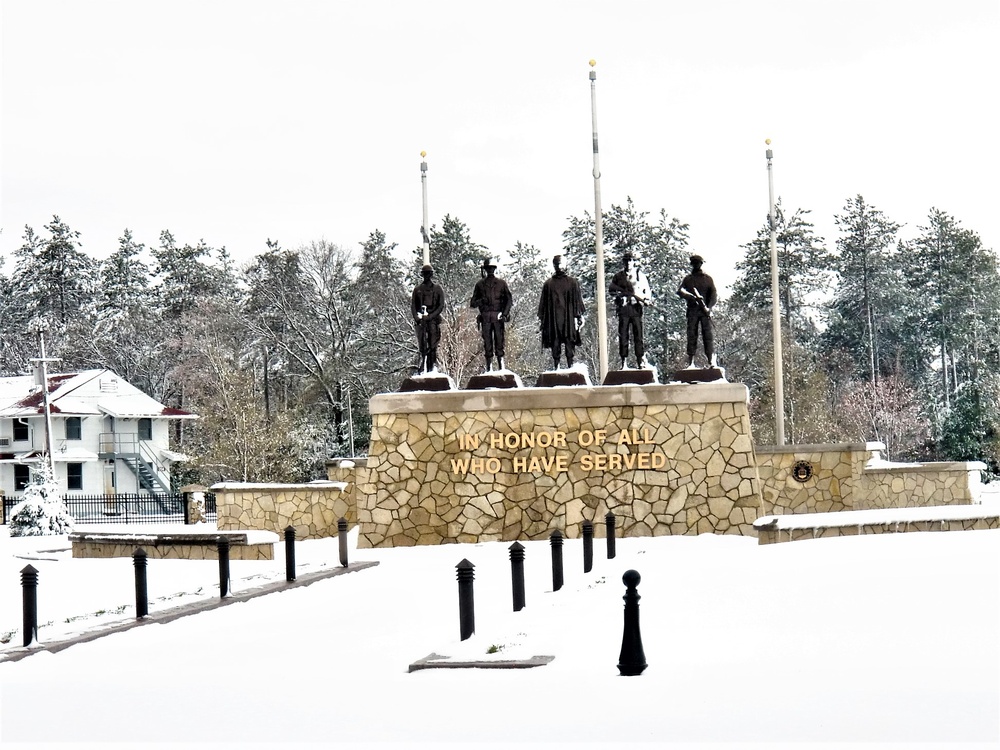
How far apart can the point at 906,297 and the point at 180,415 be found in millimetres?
35399

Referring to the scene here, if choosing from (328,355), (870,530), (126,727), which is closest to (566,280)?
(870,530)

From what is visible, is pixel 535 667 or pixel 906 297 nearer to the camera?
pixel 535 667

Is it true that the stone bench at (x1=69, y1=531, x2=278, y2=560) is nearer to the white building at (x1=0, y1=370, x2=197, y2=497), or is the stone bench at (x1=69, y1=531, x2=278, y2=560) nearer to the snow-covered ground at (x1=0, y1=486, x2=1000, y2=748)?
the snow-covered ground at (x1=0, y1=486, x2=1000, y2=748)

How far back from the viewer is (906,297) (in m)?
67.1

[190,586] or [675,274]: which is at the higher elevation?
[675,274]

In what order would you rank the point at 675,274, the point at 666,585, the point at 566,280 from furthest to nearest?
the point at 675,274, the point at 566,280, the point at 666,585

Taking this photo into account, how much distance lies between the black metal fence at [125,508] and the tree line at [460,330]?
7.86 ft

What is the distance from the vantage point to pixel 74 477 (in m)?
58.0

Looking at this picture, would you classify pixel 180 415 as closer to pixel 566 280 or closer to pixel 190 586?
pixel 566 280

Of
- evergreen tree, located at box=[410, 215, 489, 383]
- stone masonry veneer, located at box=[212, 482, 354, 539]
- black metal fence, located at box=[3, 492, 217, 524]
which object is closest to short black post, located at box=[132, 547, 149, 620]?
stone masonry veneer, located at box=[212, 482, 354, 539]

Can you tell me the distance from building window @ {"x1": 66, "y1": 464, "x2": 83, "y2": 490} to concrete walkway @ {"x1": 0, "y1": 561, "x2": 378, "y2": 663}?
40.9m

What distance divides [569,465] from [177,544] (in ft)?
23.0

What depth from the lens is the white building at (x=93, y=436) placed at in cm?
5697

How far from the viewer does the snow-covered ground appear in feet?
26.3
